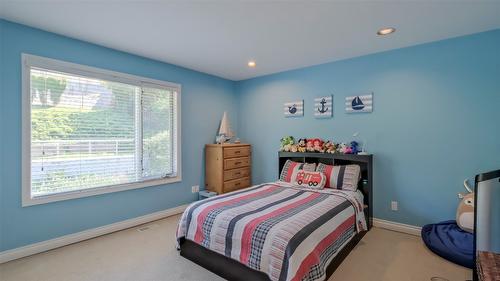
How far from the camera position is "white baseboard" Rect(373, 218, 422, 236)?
300 centimetres

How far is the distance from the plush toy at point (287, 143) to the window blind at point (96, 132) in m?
1.83

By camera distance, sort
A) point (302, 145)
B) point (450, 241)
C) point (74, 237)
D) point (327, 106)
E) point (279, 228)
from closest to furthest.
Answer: point (279, 228)
point (450, 241)
point (74, 237)
point (327, 106)
point (302, 145)

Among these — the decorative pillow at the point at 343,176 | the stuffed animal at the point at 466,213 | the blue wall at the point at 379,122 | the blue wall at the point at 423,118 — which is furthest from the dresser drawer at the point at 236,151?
the stuffed animal at the point at 466,213

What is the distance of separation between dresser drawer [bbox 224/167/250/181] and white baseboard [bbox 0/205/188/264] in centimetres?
108

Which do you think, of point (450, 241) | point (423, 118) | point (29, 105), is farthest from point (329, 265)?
point (29, 105)

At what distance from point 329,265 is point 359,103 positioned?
2280 mm

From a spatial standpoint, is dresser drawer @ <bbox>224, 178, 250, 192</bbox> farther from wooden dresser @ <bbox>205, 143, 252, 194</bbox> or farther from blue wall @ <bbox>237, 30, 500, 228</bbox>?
blue wall @ <bbox>237, 30, 500, 228</bbox>

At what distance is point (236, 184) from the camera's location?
14.1 feet

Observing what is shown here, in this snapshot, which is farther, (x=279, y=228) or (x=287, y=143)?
(x=287, y=143)

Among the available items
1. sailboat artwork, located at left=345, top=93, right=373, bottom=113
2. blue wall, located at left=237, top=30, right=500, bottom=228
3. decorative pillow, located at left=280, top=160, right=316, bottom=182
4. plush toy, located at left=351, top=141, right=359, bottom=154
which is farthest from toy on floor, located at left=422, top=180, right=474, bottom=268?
decorative pillow, located at left=280, top=160, right=316, bottom=182

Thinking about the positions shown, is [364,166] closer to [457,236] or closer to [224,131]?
[457,236]

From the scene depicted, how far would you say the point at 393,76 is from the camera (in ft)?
10.4

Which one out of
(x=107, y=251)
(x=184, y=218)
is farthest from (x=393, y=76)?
(x=107, y=251)

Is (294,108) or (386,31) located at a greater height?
(386,31)
